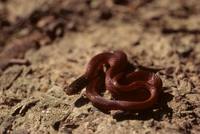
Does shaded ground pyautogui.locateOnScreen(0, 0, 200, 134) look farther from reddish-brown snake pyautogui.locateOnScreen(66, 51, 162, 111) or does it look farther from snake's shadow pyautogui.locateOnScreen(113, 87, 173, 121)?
reddish-brown snake pyautogui.locateOnScreen(66, 51, 162, 111)

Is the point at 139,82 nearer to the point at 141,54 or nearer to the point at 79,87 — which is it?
the point at 79,87

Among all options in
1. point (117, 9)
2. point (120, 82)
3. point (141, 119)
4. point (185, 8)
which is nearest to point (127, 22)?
point (117, 9)

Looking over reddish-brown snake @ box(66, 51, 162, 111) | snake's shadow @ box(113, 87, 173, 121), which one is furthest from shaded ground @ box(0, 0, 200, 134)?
reddish-brown snake @ box(66, 51, 162, 111)

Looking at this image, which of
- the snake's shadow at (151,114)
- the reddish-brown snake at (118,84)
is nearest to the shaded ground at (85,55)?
the snake's shadow at (151,114)

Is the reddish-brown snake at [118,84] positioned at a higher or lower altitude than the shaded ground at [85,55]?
higher

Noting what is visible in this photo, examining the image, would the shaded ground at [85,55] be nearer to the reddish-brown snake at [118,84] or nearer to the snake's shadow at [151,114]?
the snake's shadow at [151,114]
